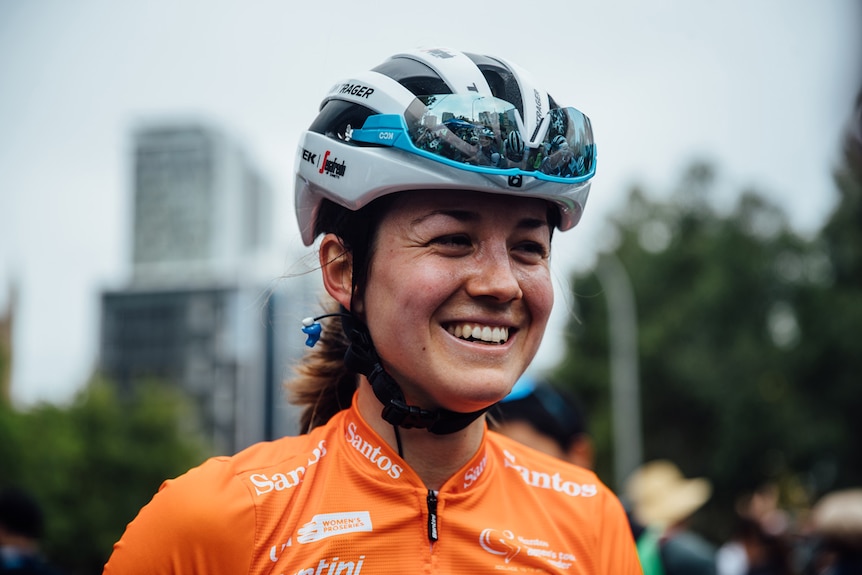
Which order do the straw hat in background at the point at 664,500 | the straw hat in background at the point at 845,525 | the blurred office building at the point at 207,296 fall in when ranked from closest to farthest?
→ the straw hat in background at the point at 845,525, the straw hat in background at the point at 664,500, the blurred office building at the point at 207,296

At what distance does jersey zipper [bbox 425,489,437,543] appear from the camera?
255 centimetres

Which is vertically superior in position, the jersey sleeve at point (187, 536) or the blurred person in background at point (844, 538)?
the jersey sleeve at point (187, 536)

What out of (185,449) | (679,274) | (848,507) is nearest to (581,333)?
(679,274)

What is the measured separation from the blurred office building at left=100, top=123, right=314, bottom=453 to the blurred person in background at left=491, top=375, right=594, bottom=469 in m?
1.17

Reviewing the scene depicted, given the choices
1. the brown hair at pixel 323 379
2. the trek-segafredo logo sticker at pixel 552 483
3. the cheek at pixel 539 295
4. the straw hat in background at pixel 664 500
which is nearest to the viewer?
the cheek at pixel 539 295

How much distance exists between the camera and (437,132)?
2.49 metres

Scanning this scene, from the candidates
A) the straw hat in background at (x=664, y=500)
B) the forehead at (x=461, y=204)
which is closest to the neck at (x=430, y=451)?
the forehead at (x=461, y=204)

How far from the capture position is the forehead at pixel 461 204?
8.21 ft

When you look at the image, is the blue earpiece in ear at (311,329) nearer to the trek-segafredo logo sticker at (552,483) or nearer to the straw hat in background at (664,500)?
the trek-segafredo logo sticker at (552,483)

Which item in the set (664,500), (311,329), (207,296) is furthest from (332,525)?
(207,296)

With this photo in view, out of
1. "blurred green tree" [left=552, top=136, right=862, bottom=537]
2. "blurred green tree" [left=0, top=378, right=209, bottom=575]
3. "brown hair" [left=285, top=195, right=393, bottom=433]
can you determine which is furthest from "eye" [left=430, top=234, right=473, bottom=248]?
"blurred green tree" [left=0, top=378, right=209, bottom=575]

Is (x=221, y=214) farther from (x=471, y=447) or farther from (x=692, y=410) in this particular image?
(x=471, y=447)

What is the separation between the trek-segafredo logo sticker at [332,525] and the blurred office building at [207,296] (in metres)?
0.73

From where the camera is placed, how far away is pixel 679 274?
43906 millimetres
